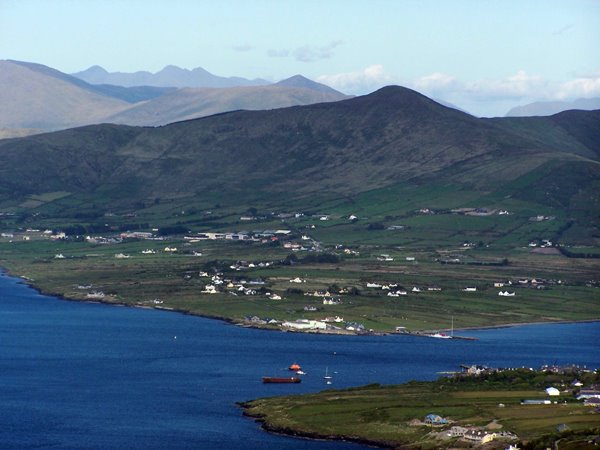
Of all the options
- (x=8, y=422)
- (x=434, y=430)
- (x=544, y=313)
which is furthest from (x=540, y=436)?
(x=544, y=313)

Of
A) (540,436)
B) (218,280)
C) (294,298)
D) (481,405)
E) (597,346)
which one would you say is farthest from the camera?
(218,280)

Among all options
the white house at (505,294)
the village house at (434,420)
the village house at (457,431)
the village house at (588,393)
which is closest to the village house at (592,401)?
the village house at (588,393)

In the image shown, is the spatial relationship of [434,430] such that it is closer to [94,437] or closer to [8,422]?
[94,437]

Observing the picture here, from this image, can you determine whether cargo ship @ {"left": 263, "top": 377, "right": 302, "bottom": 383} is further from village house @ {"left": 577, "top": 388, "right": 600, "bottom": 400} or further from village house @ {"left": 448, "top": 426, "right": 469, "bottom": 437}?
Result: village house @ {"left": 448, "top": 426, "right": 469, "bottom": 437}

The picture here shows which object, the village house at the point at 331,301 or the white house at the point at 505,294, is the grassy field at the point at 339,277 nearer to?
the white house at the point at 505,294

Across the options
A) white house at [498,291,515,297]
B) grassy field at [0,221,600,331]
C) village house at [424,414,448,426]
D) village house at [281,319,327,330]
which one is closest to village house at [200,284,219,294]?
grassy field at [0,221,600,331]

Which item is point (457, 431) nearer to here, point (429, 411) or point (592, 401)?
point (429, 411)
